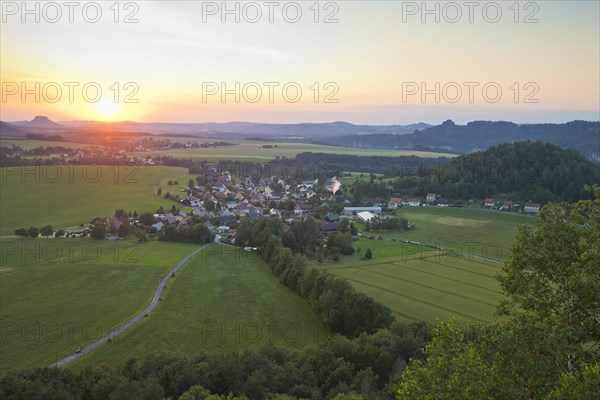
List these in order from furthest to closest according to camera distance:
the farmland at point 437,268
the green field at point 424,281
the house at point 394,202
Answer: the house at point 394,202 → the farmland at point 437,268 → the green field at point 424,281

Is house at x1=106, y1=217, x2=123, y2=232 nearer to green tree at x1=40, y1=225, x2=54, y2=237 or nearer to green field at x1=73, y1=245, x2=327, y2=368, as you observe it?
green tree at x1=40, y1=225, x2=54, y2=237

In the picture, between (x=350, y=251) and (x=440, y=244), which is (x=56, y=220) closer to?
(x=350, y=251)

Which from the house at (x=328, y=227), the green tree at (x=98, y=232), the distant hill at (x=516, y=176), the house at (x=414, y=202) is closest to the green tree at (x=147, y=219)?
the green tree at (x=98, y=232)

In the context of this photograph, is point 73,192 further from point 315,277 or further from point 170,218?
point 315,277

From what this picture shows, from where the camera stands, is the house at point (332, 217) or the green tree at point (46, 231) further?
the house at point (332, 217)

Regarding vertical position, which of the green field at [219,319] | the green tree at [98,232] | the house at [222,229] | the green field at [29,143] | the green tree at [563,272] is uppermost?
the green field at [29,143]

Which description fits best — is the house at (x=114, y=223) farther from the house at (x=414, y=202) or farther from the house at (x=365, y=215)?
the house at (x=414, y=202)

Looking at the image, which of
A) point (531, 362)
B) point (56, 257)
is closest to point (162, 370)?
point (531, 362)

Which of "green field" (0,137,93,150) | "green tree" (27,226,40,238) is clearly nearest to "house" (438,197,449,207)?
"green tree" (27,226,40,238)

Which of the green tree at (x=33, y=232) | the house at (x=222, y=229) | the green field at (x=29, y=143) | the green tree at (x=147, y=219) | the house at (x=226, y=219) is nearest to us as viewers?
the green tree at (x=33, y=232)
